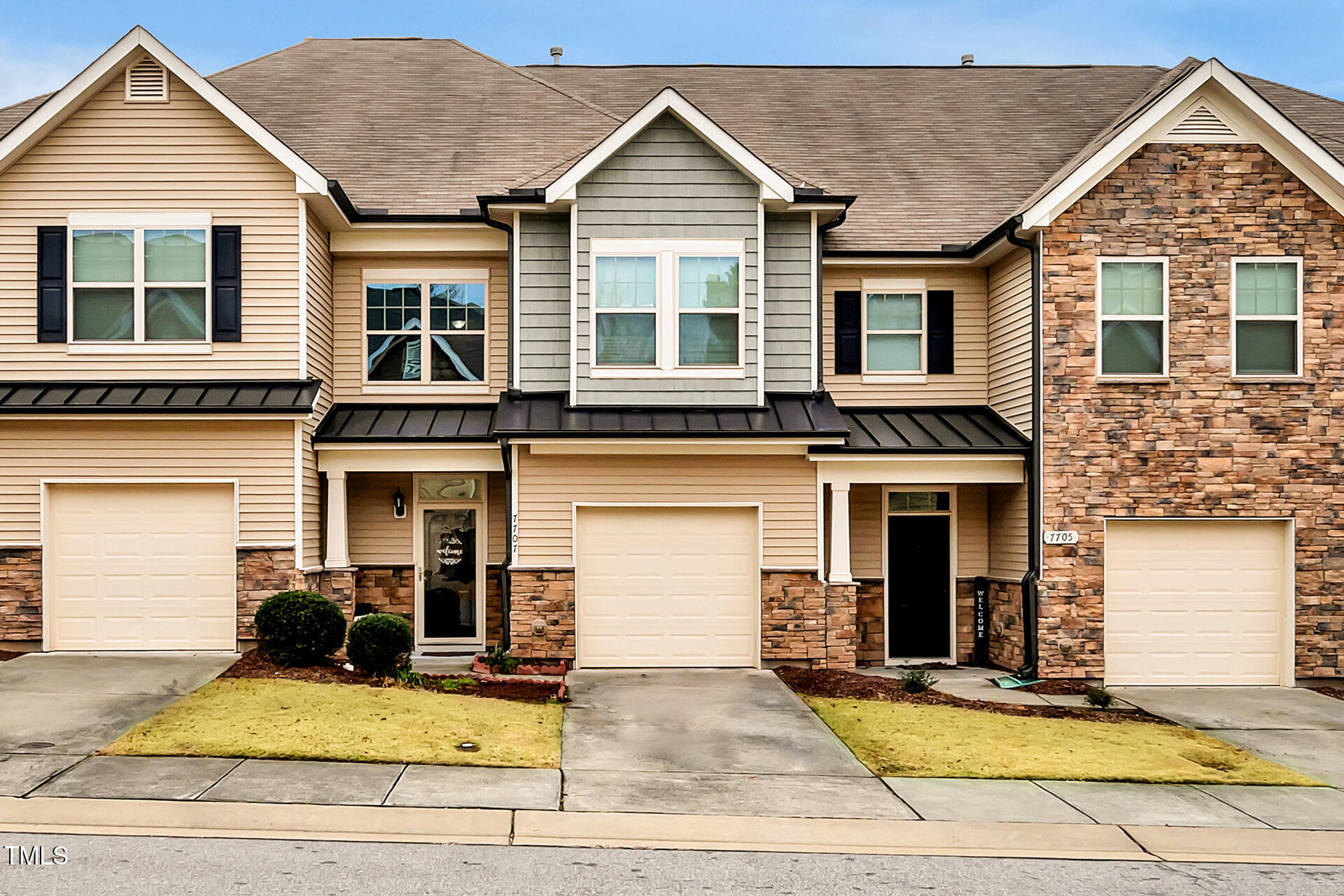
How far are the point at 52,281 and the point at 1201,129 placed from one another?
50.1ft

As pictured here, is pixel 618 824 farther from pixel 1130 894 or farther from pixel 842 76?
pixel 842 76

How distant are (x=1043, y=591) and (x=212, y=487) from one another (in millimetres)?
10895

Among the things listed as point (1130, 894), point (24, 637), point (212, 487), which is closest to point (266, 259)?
point (212, 487)

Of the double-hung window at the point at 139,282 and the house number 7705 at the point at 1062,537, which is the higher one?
the double-hung window at the point at 139,282

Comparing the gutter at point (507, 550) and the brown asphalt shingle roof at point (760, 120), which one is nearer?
the gutter at point (507, 550)

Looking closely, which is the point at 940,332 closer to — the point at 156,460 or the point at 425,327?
the point at 425,327

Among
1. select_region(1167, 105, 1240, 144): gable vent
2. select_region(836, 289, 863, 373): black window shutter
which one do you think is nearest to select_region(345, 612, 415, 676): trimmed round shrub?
select_region(836, 289, 863, 373): black window shutter

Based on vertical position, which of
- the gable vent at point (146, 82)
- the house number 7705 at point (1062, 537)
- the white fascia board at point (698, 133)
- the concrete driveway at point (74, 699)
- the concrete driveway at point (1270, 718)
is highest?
the gable vent at point (146, 82)

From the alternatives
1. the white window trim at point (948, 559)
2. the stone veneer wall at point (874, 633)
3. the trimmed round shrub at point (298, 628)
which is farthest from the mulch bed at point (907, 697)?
the trimmed round shrub at point (298, 628)

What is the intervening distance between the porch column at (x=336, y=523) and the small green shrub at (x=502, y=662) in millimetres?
2545

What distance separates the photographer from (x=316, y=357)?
49.2 ft

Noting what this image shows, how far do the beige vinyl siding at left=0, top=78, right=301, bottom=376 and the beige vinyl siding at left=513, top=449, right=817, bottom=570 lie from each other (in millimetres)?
3628

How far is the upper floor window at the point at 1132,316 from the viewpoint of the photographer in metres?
14.6

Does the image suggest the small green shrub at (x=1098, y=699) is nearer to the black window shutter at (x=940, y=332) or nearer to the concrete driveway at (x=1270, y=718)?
the concrete driveway at (x=1270, y=718)
